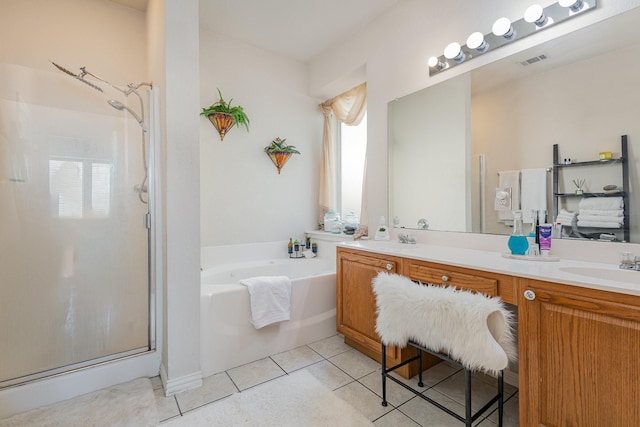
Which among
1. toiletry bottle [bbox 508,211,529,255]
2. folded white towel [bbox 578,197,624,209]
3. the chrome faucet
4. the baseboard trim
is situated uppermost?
folded white towel [bbox 578,197,624,209]

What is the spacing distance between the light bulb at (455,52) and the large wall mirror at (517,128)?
13 centimetres

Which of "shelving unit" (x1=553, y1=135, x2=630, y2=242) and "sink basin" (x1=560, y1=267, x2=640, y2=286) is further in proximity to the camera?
"shelving unit" (x1=553, y1=135, x2=630, y2=242)

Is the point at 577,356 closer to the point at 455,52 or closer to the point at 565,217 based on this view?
the point at 565,217

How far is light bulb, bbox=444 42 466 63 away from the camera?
2006 millimetres

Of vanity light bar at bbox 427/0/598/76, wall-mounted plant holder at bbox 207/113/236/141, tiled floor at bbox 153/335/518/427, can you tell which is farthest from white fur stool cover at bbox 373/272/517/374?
wall-mounted plant holder at bbox 207/113/236/141

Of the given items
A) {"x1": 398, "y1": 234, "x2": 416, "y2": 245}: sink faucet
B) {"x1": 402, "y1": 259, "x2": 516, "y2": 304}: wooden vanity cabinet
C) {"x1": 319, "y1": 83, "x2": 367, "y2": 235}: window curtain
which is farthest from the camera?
{"x1": 319, "y1": 83, "x2": 367, "y2": 235}: window curtain

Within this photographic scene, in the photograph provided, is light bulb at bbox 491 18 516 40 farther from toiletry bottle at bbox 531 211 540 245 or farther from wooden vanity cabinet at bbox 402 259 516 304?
wooden vanity cabinet at bbox 402 259 516 304

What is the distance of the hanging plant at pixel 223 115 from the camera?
279cm

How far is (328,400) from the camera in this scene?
164 cm

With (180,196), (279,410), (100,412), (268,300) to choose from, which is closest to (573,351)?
(279,410)

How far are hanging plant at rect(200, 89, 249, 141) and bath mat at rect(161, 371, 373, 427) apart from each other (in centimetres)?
228

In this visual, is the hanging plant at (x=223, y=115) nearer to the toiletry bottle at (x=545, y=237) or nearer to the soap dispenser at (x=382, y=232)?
the soap dispenser at (x=382, y=232)

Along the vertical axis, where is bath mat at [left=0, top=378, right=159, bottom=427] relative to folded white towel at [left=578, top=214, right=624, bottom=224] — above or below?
below

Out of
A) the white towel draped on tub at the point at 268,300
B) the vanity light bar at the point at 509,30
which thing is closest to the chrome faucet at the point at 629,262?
the vanity light bar at the point at 509,30
